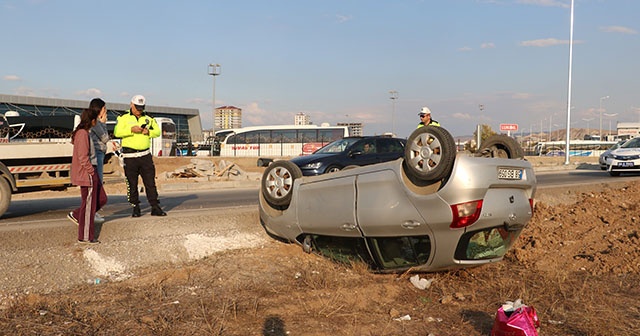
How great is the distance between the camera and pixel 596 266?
6852mm

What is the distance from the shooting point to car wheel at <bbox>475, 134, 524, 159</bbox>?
519 cm

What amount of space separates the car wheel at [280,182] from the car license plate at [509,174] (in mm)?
2309

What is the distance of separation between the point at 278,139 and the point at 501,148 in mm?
40731

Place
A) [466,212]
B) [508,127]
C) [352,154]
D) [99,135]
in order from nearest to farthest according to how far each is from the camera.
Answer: [466,212], [99,135], [352,154], [508,127]

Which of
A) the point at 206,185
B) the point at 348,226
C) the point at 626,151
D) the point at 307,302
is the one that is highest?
the point at 626,151

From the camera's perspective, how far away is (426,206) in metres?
4.66

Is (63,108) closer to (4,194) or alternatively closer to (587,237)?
(4,194)

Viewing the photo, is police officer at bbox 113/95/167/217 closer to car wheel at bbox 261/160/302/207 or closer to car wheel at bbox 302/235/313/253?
car wheel at bbox 261/160/302/207

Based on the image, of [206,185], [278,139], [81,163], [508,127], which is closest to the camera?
[81,163]

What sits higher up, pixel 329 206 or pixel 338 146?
pixel 338 146

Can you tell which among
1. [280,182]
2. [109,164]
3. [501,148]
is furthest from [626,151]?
[109,164]

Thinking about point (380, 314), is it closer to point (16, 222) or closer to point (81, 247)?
point (81, 247)

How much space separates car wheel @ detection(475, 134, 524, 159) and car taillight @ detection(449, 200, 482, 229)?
0.85 meters

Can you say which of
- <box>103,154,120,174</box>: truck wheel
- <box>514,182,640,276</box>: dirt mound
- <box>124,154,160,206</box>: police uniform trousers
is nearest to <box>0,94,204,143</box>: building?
<box>103,154,120,174</box>: truck wheel
